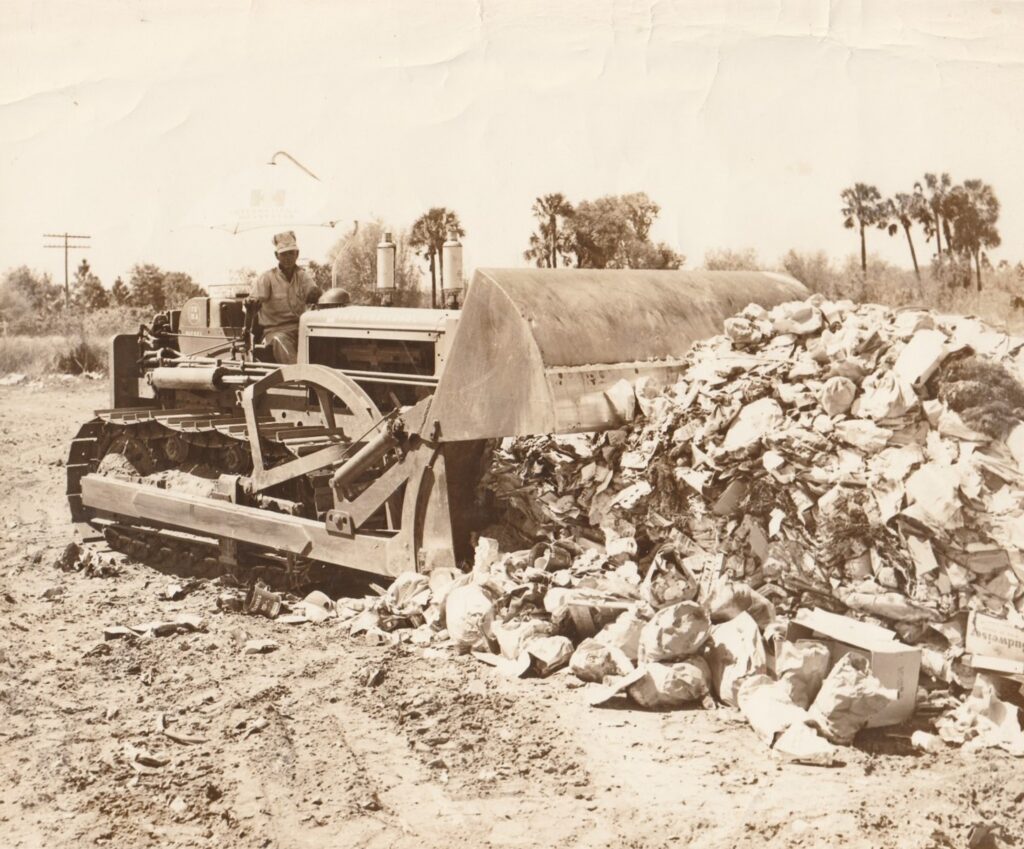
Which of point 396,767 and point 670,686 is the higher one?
point 670,686

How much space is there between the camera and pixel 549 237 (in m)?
18.3

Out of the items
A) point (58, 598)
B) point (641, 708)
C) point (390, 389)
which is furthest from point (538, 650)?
point (58, 598)

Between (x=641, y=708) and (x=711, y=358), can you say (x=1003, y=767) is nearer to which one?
(x=641, y=708)

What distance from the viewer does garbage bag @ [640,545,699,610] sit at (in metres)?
4.87

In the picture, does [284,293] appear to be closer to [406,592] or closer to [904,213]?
[406,592]

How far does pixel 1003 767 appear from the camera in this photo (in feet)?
12.5

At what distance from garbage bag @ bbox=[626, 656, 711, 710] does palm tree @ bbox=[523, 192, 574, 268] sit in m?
13.9

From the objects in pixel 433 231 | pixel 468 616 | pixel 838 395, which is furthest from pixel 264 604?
pixel 433 231

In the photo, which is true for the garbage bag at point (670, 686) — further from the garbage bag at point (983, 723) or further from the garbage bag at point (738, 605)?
the garbage bag at point (983, 723)

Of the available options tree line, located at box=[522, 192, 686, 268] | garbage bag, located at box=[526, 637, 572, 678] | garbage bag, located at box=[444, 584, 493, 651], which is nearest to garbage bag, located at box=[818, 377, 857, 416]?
garbage bag, located at box=[526, 637, 572, 678]

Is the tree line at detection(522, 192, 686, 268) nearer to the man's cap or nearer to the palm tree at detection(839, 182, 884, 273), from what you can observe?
the palm tree at detection(839, 182, 884, 273)

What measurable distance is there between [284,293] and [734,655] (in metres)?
4.86

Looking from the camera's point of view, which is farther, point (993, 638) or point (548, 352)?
point (548, 352)

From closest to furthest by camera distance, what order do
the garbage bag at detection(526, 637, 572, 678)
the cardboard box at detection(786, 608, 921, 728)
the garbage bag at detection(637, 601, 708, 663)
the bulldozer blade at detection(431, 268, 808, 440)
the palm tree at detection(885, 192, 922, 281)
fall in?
the cardboard box at detection(786, 608, 921, 728) → the garbage bag at detection(637, 601, 708, 663) → the garbage bag at detection(526, 637, 572, 678) → the bulldozer blade at detection(431, 268, 808, 440) → the palm tree at detection(885, 192, 922, 281)
